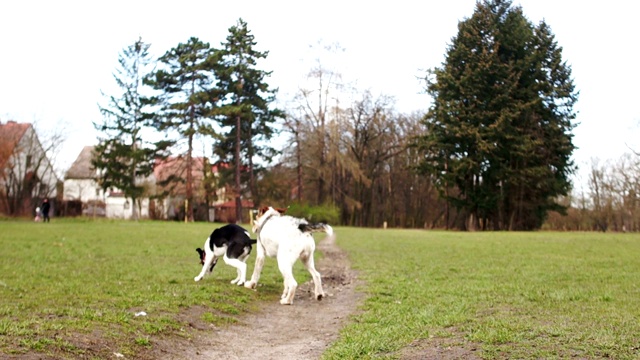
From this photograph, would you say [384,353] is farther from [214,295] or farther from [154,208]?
[154,208]

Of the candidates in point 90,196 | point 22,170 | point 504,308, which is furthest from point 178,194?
point 504,308

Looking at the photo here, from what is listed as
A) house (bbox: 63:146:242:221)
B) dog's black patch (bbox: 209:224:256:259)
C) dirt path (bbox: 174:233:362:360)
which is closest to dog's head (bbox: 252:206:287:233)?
dog's black patch (bbox: 209:224:256:259)

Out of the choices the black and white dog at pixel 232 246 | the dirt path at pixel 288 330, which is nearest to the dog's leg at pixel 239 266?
the black and white dog at pixel 232 246

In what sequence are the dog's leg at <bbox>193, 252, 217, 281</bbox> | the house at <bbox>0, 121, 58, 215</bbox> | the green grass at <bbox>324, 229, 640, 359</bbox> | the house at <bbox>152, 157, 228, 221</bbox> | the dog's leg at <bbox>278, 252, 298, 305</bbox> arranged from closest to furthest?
the green grass at <bbox>324, 229, 640, 359</bbox> → the dog's leg at <bbox>278, 252, 298, 305</bbox> → the dog's leg at <bbox>193, 252, 217, 281</bbox> → the house at <bbox>0, 121, 58, 215</bbox> → the house at <bbox>152, 157, 228, 221</bbox>

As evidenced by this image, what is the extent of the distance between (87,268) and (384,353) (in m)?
10.2

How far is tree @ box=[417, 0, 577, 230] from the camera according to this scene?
4888 centimetres

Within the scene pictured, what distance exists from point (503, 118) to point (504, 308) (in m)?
40.3

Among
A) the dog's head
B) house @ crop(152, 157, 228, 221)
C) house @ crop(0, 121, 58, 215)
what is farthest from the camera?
house @ crop(152, 157, 228, 221)

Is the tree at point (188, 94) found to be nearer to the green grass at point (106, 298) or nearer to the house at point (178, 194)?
the house at point (178, 194)

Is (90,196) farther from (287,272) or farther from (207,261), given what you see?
(287,272)

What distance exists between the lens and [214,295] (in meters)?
11.1

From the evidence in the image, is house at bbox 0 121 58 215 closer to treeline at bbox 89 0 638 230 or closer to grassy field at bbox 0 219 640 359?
treeline at bbox 89 0 638 230

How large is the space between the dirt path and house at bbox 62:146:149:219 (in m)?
57.5

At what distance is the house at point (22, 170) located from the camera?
57594 mm
